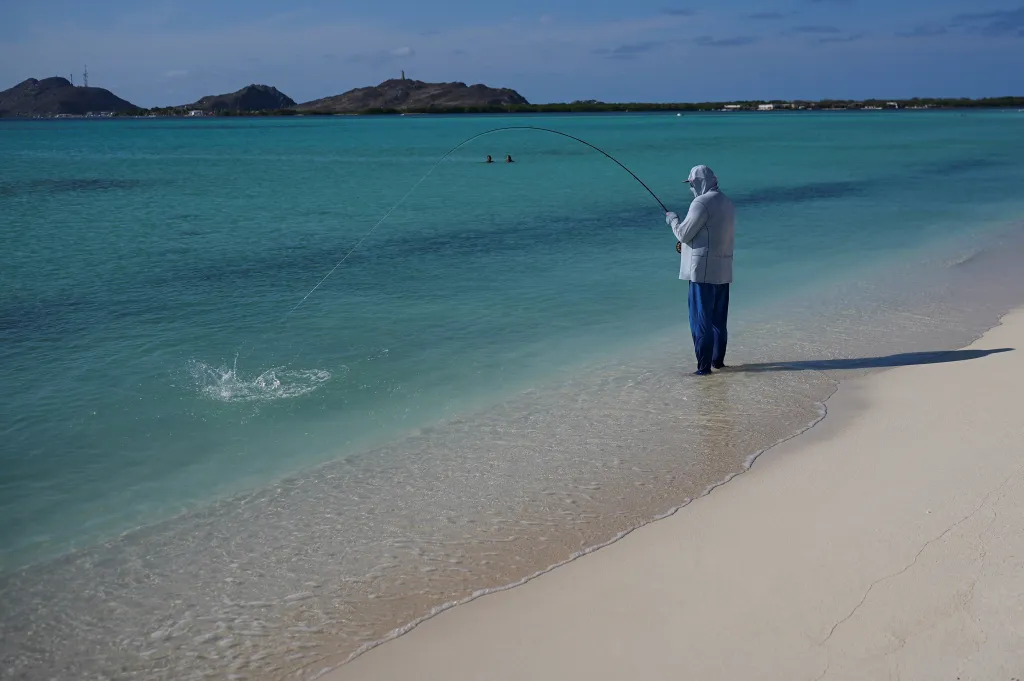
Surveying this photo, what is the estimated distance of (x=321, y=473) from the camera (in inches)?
231

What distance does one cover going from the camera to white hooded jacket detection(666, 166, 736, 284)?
7117 mm

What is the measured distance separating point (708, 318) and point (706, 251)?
1.79 feet

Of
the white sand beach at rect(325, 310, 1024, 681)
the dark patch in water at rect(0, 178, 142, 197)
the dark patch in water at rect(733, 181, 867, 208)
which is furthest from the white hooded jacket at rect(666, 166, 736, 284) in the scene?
the dark patch in water at rect(0, 178, 142, 197)

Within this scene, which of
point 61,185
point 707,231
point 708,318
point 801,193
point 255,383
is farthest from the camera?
point 61,185

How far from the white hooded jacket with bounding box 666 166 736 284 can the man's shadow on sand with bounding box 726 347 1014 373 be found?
934 mm

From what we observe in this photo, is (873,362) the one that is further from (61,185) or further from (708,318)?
(61,185)

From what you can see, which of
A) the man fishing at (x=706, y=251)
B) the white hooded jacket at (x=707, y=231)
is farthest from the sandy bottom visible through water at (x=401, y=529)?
the white hooded jacket at (x=707, y=231)

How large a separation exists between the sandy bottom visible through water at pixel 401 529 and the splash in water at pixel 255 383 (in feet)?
5.07

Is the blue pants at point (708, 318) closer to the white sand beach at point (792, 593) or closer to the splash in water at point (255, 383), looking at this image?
the white sand beach at point (792, 593)

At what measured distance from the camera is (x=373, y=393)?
745cm

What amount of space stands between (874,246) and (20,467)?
12.9 meters

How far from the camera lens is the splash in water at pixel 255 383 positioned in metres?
7.45

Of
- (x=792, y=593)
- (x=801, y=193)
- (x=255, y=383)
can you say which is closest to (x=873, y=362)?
(x=792, y=593)

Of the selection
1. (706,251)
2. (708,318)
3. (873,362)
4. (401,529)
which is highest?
(706,251)
